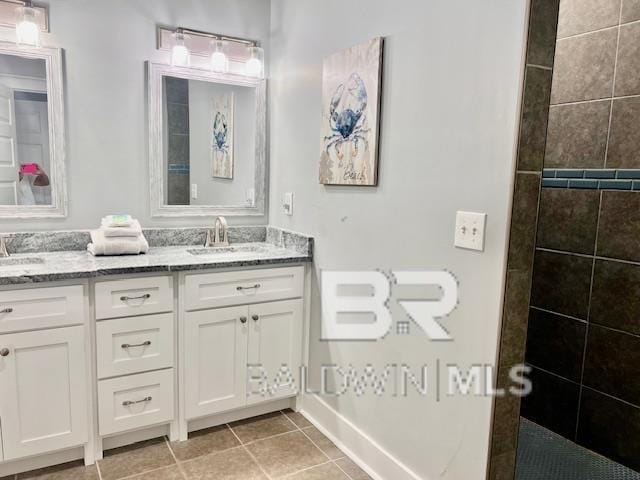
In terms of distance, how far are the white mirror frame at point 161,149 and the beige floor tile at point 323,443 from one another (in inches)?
50.9

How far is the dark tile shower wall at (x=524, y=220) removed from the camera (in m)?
1.42

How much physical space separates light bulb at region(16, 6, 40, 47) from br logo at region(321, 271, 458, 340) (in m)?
1.77

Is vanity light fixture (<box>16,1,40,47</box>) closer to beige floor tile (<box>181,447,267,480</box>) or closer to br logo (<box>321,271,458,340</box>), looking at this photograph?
br logo (<box>321,271,458,340</box>)

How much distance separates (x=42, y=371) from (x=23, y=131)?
114 cm

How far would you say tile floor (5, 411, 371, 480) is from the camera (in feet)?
6.79

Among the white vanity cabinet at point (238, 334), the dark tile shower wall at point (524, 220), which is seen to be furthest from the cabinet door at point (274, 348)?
the dark tile shower wall at point (524, 220)

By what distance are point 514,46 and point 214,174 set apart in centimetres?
181

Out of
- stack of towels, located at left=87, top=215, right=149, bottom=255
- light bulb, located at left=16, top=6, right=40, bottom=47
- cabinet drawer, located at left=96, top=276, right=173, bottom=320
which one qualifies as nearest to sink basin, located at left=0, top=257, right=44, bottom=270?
stack of towels, located at left=87, top=215, right=149, bottom=255

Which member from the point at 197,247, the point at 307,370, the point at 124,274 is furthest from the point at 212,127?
the point at 307,370

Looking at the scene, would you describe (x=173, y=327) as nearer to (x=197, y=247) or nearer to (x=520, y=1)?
(x=197, y=247)

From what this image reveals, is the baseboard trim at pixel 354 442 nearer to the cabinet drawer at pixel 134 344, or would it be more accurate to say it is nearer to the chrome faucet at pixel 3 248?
the cabinet drawer at pixel 134 344

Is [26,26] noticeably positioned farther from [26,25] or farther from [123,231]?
[123,231]

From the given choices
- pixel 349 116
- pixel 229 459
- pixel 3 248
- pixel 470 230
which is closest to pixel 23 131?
pixel 3 248

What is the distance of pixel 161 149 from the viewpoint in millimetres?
2590
